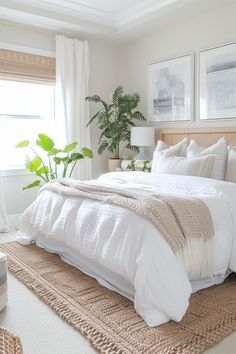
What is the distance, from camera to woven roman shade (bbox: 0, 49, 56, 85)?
4.31 m

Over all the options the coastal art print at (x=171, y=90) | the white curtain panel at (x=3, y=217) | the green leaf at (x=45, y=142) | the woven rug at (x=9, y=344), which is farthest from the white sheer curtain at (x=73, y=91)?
the woven rug at (x=9, y=344)

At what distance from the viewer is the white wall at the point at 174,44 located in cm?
390

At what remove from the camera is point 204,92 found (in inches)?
161

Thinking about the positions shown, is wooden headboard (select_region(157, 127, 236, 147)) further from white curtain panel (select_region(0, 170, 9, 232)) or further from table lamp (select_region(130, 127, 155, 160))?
white curtain panel (select_region(0, 170, 9, 232))

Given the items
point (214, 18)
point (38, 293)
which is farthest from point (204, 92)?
point (38, 293)

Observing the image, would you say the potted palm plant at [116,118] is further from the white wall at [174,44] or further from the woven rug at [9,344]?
the woven rug at [9,344]

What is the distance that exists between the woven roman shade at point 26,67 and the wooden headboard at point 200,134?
1722 millimetres

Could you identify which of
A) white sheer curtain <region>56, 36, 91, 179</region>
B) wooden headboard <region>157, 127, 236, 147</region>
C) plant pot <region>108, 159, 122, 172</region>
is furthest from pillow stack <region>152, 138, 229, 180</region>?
white sheer curtain <region>56, 36, 91, 179</region>

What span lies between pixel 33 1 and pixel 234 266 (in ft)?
12.0

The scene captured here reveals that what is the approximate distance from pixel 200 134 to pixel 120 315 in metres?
2.59

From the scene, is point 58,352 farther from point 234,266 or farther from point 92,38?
point 92,38

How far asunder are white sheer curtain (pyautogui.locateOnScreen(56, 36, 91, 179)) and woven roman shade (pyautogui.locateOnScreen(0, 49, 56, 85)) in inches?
4.4

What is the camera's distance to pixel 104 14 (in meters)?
4.57

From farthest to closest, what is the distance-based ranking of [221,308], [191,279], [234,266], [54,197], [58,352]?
[54,197] < [234,266] < [191,279] < [221,308] < [58,352]
